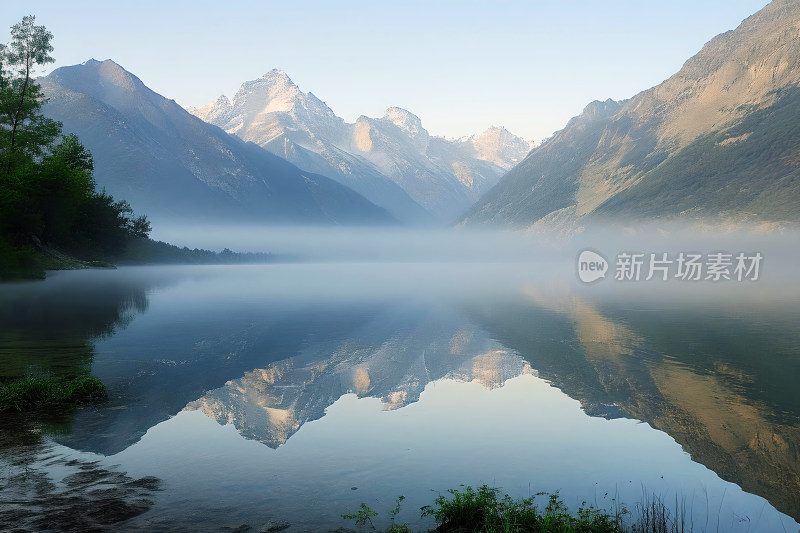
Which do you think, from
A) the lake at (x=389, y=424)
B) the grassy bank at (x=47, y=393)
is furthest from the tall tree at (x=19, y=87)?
the grassy bank at (x=47, y=393)

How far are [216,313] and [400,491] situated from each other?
56.3 metres

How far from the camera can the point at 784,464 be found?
766 inches

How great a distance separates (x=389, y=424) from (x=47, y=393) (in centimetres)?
1355

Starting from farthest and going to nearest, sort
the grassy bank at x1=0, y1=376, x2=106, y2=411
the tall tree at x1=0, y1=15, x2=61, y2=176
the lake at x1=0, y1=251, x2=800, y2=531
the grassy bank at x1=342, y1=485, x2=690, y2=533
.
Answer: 1. the tall tree at x1=0, y1=15, x2=61, y2=176
2. the grassy bank at x1=0, y1=376, x2=106, y2=411
3. the lake at x1=0, y1=251, x2=800, y2=531
4. the grassy bank at x1=342, y1=485, x2=690, y2=533

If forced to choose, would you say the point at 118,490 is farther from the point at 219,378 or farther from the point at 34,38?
the point at 34,38

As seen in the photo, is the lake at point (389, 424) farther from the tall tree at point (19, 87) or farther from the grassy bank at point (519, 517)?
the tall tree at point (19, 87)

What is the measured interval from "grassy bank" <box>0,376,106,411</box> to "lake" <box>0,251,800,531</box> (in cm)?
110

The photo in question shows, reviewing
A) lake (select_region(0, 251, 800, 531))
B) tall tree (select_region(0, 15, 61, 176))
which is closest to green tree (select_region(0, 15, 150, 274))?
tall tree (select_region(0, 15, 61, 176))

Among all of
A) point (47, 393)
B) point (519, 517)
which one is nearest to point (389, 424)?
point (519, 517)

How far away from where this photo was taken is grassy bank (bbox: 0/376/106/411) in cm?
2381

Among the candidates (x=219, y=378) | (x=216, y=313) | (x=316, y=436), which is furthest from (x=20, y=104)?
(x=316, y=436)

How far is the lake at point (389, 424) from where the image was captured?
15.8 meters

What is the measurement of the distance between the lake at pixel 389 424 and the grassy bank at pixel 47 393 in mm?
1105

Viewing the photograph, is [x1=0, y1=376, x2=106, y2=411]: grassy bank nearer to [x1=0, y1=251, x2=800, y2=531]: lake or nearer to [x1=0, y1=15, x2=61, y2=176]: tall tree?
[x1=0, y1=251, x2=800, y2=531]: lake
